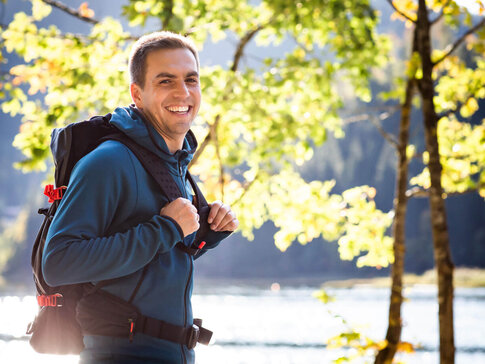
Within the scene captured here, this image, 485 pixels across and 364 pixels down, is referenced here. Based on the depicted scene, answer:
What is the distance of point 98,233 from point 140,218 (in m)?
0.15

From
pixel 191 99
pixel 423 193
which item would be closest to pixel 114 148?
pixel 191 99

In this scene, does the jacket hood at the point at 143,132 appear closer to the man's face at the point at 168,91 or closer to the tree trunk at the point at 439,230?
the man's face at the point at 168,91

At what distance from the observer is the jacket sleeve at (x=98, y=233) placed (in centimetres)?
171

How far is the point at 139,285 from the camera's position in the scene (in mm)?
1852

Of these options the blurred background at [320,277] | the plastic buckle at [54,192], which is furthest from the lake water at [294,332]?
the plastic buckle at [54,192]

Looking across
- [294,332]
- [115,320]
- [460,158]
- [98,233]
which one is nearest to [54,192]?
[98,233]

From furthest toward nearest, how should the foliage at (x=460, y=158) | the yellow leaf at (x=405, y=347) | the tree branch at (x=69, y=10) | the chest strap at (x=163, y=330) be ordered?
the foliage at (x=460, y=158) → the tree branch at (x=69, y=10) → the yellow leaf at (x=405, y=347) → the chest strap at (x=163, y=330)

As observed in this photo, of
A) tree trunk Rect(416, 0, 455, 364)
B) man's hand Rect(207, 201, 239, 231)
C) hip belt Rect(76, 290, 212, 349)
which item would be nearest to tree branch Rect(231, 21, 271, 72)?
tree trunk Rect(416, 0, 455, 364)

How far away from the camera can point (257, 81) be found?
26.2 feet

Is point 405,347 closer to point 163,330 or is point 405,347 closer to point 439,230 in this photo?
point 439,230

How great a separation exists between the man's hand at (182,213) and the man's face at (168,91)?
1.00ft

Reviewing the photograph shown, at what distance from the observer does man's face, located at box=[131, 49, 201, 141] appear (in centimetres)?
205

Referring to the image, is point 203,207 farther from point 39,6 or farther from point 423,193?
point 39,6

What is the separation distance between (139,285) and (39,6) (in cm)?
764
